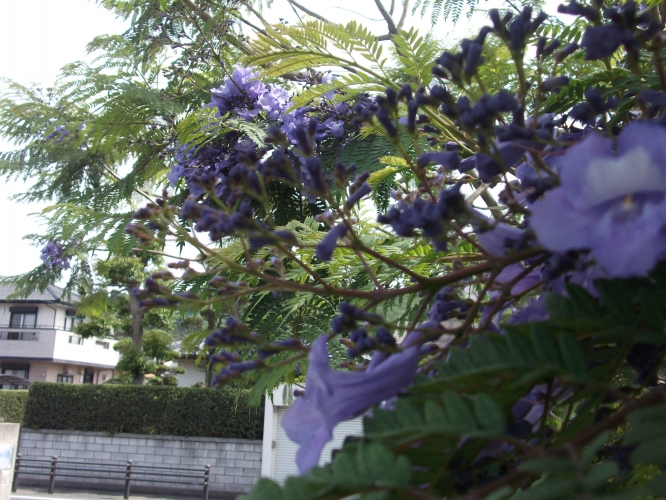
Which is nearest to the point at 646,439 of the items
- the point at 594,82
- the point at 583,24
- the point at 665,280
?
the point at 665,280

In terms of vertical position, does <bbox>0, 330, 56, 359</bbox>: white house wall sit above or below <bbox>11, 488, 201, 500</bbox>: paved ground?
above

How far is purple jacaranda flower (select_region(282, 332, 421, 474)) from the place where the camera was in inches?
26.0

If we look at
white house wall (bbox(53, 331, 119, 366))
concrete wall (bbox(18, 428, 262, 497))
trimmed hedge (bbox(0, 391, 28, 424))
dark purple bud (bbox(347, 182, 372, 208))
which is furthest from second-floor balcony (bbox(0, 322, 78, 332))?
dark purple bud (bbox(347, 182, 372, 208))

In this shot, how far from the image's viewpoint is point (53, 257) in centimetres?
930

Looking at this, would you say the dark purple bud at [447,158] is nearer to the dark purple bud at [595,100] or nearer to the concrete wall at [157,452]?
the dark purple bud at [595,100]

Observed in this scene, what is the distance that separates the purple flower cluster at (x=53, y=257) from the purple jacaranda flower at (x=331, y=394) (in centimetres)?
904

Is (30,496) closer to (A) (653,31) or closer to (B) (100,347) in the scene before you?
(A) (653,31)

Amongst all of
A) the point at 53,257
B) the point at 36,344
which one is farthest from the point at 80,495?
the point at 36,344

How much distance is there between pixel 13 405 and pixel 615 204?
22.3m

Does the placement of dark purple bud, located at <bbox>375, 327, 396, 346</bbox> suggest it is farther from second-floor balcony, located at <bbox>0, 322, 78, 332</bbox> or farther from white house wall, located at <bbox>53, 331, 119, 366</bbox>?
second-floor balcony, located at <bbox>0, 322, 78, 332</bbox>

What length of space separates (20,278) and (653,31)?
10.7m

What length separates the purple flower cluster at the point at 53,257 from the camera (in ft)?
29.9

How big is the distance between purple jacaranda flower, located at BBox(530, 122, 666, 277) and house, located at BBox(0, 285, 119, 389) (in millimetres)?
31945

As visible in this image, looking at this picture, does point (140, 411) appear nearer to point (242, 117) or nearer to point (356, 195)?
point (242, 117)
